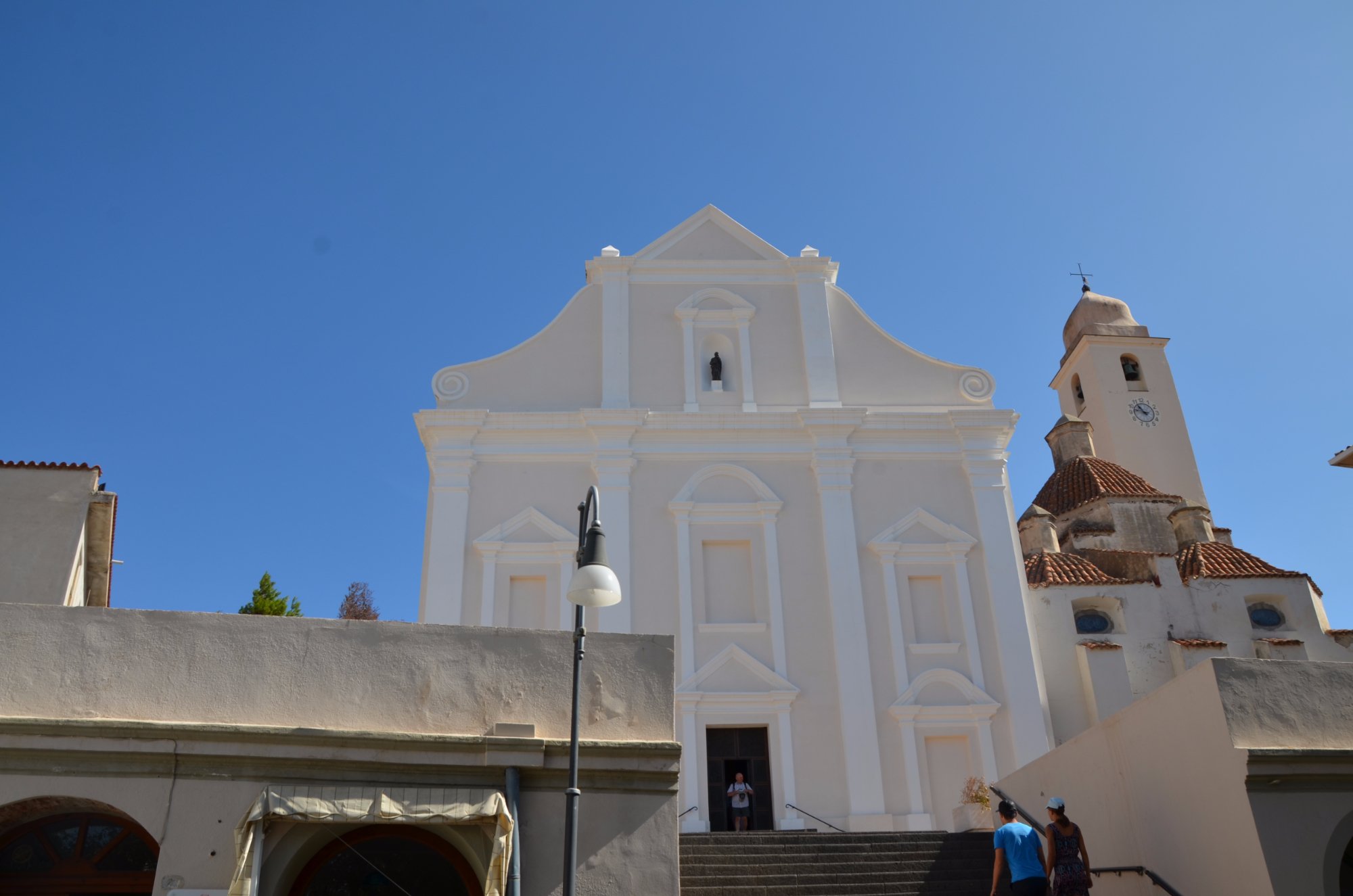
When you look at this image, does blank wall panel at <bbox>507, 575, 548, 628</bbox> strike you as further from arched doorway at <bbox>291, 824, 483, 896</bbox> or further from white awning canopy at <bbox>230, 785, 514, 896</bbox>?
white awning canopy at <bbox>230, 785, 514, 896</bbox>

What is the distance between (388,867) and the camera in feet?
29.8

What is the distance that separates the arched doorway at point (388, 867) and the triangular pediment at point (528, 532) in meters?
11.2

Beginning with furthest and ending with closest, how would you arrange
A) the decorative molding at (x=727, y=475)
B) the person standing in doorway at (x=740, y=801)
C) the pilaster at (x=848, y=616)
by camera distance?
the decorative molding at (x=727, y=475) < the pilaster at (x=848, y=616) < the person standing in doorway at (x=740, y=801)

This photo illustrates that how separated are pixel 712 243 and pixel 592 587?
16.6 m

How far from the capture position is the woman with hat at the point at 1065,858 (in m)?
9.40

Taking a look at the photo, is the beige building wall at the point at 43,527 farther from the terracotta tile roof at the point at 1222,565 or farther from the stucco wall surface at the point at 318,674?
the terracotta tile roof at the point at 1222,565

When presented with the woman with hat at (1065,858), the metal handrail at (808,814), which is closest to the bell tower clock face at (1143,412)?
the metal handrail at (808,814)

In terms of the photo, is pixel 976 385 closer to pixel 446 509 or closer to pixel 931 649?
pixel 931 649

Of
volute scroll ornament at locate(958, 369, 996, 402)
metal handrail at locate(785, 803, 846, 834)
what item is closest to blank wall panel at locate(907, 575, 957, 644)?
metal handrail at locate(785, 803, 846, 834)

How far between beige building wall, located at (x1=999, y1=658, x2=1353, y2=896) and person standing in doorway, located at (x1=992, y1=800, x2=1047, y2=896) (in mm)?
1639

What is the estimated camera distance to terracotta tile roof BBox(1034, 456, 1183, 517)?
3191 centimetres

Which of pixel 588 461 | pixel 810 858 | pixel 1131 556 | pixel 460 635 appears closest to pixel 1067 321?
pixel 1131 556

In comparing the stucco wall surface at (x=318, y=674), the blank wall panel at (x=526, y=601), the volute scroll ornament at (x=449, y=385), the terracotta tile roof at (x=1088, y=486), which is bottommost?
the stucco wall surface at (x=318, y=674)

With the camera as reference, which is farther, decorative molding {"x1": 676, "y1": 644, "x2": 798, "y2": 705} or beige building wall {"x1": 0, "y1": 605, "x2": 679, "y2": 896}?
decorative molding {"x1": 676, "y1": 644, "x2": 798, "y2": 705}
